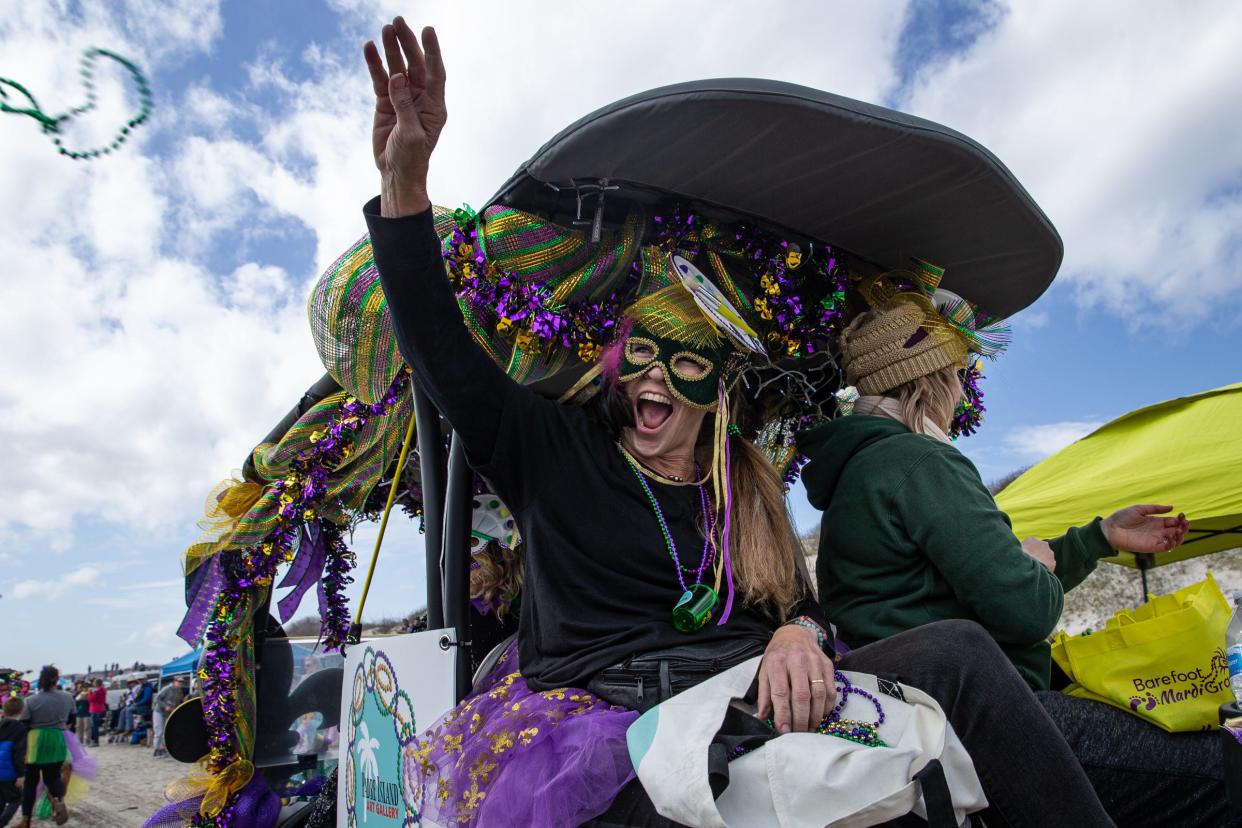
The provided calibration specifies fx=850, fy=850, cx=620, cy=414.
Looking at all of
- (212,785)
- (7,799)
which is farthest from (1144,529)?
(7,799)

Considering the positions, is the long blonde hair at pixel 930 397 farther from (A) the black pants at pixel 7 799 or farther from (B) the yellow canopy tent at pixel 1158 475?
(A) the black pants at pixel 7 799

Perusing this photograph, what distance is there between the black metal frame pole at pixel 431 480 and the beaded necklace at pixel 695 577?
1.89ft

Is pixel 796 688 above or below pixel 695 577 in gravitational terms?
below

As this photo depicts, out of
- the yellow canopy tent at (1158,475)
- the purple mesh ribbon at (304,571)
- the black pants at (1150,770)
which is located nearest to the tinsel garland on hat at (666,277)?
the black pants at (1150,770)

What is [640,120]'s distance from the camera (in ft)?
6.02

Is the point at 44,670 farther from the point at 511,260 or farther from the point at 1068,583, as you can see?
the point at 1068,583

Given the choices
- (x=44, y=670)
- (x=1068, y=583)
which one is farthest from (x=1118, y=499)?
(x=44, y=670)

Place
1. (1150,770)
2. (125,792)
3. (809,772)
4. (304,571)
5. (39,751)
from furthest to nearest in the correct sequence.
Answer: (125,792) → (39,751) → (304,571) → (1150,770) → (809,772)

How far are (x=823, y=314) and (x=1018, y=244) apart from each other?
1.81ft

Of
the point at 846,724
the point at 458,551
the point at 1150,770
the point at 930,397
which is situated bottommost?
the point at 1150,770

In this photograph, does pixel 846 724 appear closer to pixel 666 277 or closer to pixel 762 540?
pixel 762 540

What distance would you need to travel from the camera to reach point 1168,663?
1.89 m

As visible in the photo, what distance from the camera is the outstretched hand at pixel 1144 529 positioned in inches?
93.8

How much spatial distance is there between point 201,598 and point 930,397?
3209 millimetres
